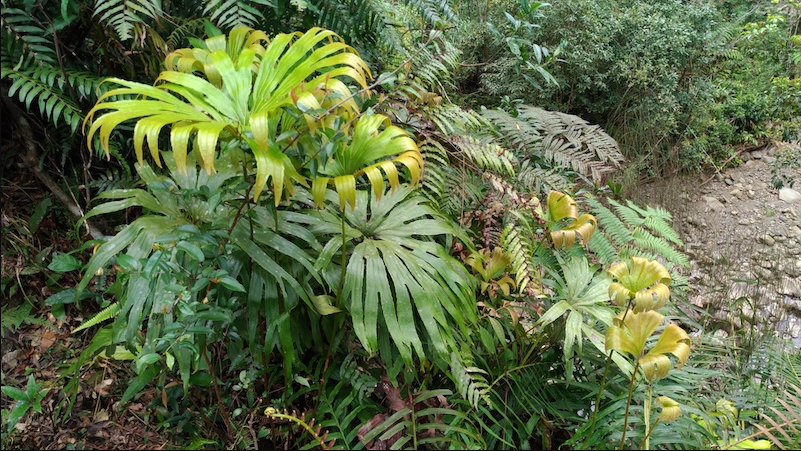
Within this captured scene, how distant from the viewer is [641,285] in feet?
4.06

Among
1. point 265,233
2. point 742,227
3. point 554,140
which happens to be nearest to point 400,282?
point 265,233

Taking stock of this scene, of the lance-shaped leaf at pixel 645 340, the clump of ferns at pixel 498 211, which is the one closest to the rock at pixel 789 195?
the clump of ferns at pixel 498 211

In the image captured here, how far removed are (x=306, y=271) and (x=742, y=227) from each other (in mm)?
3990

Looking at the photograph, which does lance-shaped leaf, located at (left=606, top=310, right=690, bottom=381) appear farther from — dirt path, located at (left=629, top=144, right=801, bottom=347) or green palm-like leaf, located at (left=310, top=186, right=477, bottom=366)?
dirt path, located at (left=629, top=144, right=801, bottom=347)

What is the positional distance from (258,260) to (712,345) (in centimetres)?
198

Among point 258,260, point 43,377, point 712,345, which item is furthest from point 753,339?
point 43,377

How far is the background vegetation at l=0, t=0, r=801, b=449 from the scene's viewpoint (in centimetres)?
130

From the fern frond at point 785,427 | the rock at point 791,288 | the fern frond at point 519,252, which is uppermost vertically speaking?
the fern frond at point 519,252

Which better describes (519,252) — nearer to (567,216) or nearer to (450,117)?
(567,216)

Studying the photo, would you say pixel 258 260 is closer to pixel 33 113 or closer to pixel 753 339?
pixel 33 113

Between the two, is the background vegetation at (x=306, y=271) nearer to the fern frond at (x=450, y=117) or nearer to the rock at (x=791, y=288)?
the fern frond at (x=450, y=117)

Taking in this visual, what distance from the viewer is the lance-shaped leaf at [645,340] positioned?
1.11 m

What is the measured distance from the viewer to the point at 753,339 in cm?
206

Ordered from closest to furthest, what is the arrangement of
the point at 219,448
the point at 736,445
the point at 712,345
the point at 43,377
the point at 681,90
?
the point at 736,445 < the point at 219,448 < the point at 43,377 < the point at 712,345 < the point at 681,90
